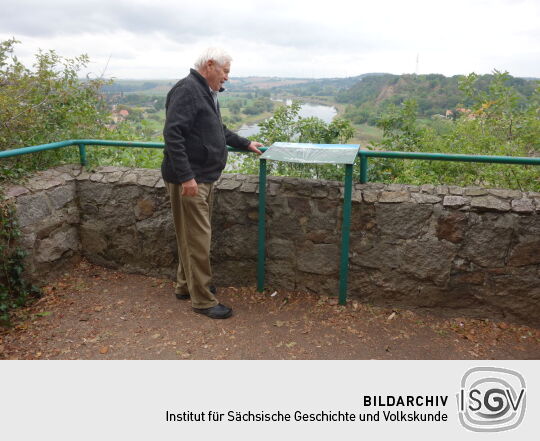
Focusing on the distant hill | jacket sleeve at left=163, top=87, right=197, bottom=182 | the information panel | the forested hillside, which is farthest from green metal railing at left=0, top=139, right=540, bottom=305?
the distant hill

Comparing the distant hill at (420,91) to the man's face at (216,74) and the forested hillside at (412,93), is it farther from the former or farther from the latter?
the man's face at (216,74)

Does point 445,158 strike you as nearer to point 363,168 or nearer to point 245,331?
point 363,168

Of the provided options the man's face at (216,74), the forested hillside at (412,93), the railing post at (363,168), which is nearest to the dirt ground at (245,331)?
the railing post at (363,168)

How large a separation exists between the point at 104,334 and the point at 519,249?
3.05 meters

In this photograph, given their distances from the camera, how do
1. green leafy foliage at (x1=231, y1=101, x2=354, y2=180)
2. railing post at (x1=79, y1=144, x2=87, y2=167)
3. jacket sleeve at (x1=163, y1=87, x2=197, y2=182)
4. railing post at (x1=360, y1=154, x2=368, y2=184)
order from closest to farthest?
jacket sleeve at (x1=163, y1=87, x2=197, y2=182) → railing post at (x1=360, y1=154, x2=368, y2=184) → railing post at (x1=79, y1=144, x2=87, y2=167) → green leafy foliage at (x1=231, y1=101, x2=354, y2=180)

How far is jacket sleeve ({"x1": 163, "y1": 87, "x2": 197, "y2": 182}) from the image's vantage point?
2.85 metres

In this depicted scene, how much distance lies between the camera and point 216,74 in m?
2.98

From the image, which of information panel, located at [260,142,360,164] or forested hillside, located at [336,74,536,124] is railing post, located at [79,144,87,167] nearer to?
information panel, located at [260,142,360,164]

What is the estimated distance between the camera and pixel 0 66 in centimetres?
Result: 462

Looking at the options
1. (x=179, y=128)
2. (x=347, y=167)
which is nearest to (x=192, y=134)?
(x=179, y=128)

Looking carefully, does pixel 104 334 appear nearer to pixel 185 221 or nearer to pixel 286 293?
pixel 185 221

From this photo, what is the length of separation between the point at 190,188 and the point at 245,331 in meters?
1.13

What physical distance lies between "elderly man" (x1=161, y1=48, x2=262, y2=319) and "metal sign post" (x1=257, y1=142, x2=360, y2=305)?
16.0 inches

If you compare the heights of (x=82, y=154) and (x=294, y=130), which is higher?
(x=294, y=130)
